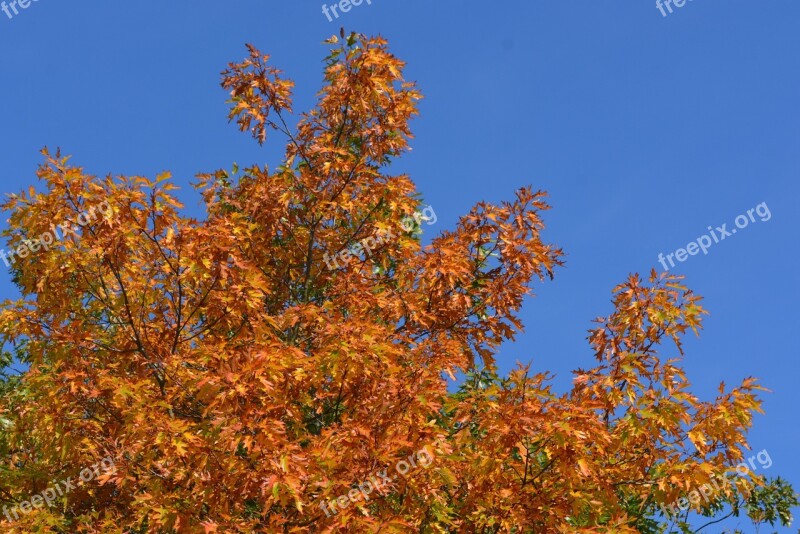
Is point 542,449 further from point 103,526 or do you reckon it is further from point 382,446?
point 103,526

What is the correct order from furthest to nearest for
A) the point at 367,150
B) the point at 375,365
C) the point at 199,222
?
the point at 367,150 < the point at 199,222 < the point at 375,365

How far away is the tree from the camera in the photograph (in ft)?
25.3

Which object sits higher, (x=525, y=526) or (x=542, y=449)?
(x=542, y=449)

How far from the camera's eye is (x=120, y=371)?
9.77 meters

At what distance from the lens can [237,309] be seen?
29.6 ft

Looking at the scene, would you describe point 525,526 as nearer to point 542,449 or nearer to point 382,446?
point 542,449

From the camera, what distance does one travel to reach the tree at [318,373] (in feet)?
25.3

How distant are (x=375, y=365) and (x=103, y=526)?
3.24 meters

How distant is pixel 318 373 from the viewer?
8477mm

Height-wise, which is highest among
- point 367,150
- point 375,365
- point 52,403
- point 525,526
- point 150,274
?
point 367,150

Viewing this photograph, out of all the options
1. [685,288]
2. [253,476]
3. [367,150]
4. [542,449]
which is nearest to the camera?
[253,476]

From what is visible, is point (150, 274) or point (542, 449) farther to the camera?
point (150, 274)

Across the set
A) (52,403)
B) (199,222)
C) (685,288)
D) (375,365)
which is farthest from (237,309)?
(685,288)

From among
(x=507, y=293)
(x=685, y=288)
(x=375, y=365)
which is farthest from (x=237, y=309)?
(x=685, y=288)
